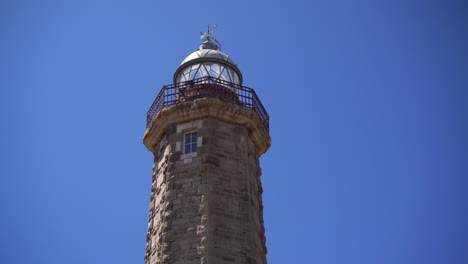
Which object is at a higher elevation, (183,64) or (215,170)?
(183,64)

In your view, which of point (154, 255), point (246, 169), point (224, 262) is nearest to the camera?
point (224, 262)

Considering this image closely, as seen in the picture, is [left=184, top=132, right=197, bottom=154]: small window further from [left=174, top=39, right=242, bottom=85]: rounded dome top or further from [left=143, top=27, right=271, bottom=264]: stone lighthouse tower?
[left=174, top=39, right=242, bottom=85]: rounded dome top

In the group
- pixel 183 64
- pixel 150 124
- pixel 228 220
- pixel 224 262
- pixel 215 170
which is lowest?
pixel 224 262

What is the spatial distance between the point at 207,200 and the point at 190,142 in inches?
96.6

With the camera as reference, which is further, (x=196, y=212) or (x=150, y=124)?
(x=150, y=124)

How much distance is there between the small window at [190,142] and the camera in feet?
59.7

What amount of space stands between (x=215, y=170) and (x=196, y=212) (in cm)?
147

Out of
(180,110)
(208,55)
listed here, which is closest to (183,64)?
(208,55)

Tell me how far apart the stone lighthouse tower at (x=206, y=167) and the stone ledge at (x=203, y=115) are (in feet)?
0.10

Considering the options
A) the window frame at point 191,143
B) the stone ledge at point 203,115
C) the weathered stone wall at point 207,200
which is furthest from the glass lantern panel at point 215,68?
the window frame at point 191,143

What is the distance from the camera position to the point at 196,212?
16.7 m

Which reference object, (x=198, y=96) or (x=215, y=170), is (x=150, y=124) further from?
(x=215, y=170)

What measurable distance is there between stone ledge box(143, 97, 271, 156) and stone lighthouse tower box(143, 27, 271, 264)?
1.2 inches

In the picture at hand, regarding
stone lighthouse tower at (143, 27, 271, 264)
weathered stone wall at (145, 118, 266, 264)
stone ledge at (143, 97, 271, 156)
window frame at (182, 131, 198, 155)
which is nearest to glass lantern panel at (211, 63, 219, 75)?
stone lighthouse tower at (143, 27, 271, 264)
